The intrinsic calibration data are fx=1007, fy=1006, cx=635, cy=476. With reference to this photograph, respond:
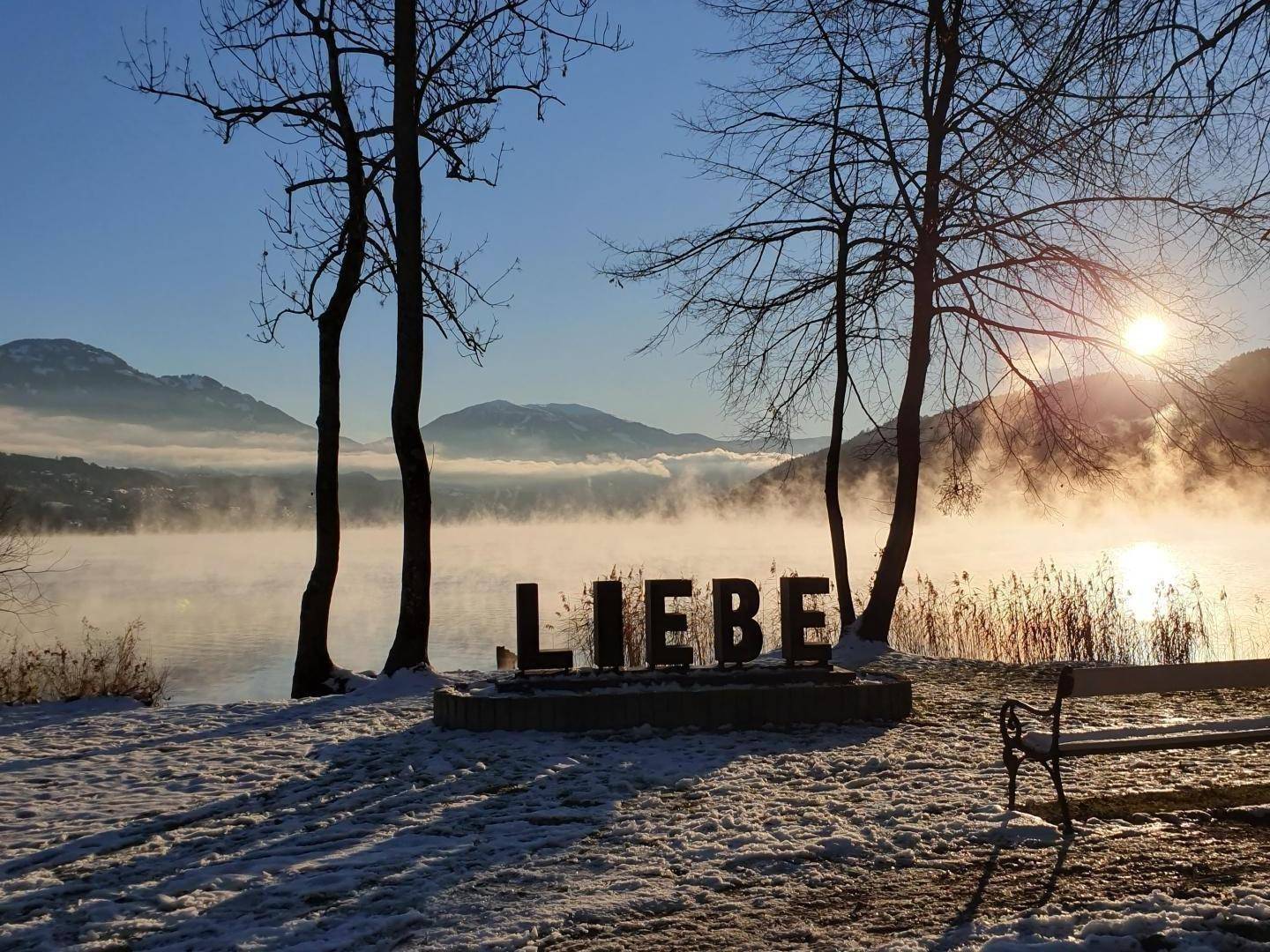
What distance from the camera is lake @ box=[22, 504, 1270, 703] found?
26.4 metres

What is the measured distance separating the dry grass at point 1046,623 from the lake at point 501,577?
497mm

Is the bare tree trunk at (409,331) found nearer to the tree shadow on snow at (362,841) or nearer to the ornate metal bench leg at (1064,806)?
the tree shadow on snow at (362,841)

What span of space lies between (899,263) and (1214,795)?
30.9 feet

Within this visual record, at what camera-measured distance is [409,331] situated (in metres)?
12.9

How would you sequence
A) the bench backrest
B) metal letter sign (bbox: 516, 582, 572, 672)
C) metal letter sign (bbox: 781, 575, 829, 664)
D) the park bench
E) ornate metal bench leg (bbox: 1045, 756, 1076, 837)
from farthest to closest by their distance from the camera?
metal letter sign (bbox: 781, 575, 829, 664) → metal letter sign (bbox: 516, 582, 572, 672) → the bench backrest → the park bench → ornate metal bench leg (bbox: 1045, 756, 1076, 837)

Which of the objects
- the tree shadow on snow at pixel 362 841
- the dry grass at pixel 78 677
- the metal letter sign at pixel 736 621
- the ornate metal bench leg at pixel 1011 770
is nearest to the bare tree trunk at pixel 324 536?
the dry grass at pixel 78 677

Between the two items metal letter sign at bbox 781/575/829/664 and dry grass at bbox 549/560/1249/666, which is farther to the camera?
dry grass at bbox 549/560/1249/666

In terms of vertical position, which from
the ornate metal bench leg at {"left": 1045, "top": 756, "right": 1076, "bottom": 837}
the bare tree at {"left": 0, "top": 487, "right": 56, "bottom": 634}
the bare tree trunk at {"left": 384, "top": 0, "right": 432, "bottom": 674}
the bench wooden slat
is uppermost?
the bare tree trunk at {"left": 384, "top": 0, "right": 432, "bottom": 674}

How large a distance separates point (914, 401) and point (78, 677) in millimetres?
11987

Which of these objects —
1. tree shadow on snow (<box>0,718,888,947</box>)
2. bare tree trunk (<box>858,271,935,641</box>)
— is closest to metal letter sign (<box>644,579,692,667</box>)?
tree shadow on snow (<box>0,718,888,947</box>)

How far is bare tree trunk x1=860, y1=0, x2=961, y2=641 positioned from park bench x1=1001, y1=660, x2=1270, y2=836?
24.7ft

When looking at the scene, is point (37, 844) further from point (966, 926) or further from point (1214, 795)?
point (1214, 795)

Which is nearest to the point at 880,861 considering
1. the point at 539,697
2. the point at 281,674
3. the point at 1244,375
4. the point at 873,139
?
the point at 539,697

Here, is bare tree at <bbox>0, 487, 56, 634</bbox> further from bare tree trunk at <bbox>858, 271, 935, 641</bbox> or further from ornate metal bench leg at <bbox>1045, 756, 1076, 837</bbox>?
ornate metal bench leg at <bbox>1045, 756, 1076, 837</bbox>
